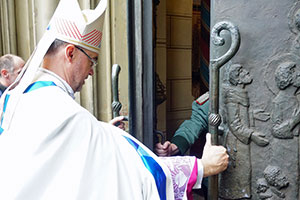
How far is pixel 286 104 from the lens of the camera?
107 cm

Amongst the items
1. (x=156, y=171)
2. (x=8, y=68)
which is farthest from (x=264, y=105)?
(x=8, y=68)

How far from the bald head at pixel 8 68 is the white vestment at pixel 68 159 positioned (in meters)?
1.63

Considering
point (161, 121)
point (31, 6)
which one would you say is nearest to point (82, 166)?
point (161, 121)

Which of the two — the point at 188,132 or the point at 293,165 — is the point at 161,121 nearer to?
the point at 188,132

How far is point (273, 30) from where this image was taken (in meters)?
1.08

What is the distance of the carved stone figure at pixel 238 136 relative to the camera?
1138 millimetres

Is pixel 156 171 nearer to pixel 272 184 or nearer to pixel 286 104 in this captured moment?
pixel 272 184

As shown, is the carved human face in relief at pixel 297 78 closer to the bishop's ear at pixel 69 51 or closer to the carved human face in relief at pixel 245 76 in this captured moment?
the carved human face in relief at pixel 245 76

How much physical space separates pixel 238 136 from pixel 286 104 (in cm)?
21

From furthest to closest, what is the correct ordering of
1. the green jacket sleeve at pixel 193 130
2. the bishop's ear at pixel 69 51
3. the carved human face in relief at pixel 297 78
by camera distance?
the green jacket sleeve at pixel 193 130, the bishop's ear at pixel 69 51, the carved human face in relief at pixel 297 78

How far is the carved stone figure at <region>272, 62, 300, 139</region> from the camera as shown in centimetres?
105

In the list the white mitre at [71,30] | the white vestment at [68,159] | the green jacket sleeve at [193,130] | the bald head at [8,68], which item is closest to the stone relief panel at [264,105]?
the white vestment at [68,159]

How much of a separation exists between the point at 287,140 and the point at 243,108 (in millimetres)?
184

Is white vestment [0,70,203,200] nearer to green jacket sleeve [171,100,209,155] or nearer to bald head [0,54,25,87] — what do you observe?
green jacket sleeve [171,100,209,155]
